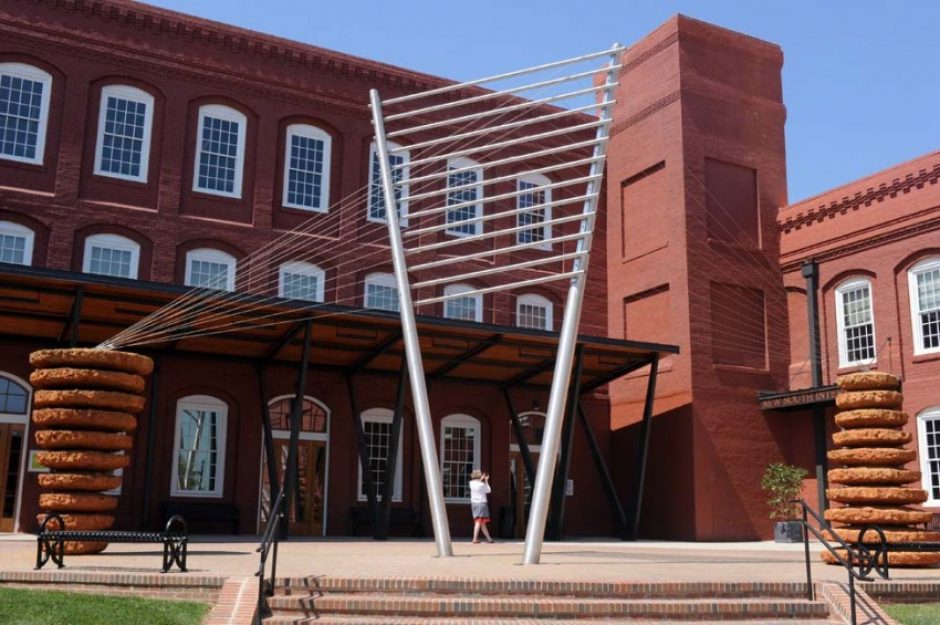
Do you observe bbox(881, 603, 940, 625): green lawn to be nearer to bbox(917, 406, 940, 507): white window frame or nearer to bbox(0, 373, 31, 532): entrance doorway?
bbox(917, 406, 940, 507): white window frame

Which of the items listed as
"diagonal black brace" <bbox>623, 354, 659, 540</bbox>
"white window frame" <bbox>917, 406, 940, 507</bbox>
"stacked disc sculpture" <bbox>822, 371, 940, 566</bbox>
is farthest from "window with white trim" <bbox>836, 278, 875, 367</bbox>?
"stacked disc sculpture" <bbox>822, 371, 940, 566</bbox>

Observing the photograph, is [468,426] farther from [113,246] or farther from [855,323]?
[855,323]

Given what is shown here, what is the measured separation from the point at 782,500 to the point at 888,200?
26.4 ft

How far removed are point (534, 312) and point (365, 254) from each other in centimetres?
539

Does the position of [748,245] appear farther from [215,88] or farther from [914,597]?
[914,597]

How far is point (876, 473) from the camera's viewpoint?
1421cm

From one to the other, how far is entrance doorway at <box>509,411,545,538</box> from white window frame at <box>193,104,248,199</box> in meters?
9.56

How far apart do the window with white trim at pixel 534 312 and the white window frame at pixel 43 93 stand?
41.6 ft

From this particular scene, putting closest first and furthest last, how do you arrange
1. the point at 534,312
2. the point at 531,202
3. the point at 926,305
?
the point at 926,305
the point at 534,312
the point at 531,202

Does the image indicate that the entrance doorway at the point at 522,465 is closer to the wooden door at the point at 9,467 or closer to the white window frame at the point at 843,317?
the white window frame at the point at 843,317

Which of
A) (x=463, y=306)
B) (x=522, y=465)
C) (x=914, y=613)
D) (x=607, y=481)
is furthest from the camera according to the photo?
(x=522, y=465)

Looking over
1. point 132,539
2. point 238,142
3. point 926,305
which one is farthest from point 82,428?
point 926,305

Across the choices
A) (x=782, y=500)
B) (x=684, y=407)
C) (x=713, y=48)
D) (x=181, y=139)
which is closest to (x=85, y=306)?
(x=181, y=139)

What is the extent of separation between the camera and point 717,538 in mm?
25156
